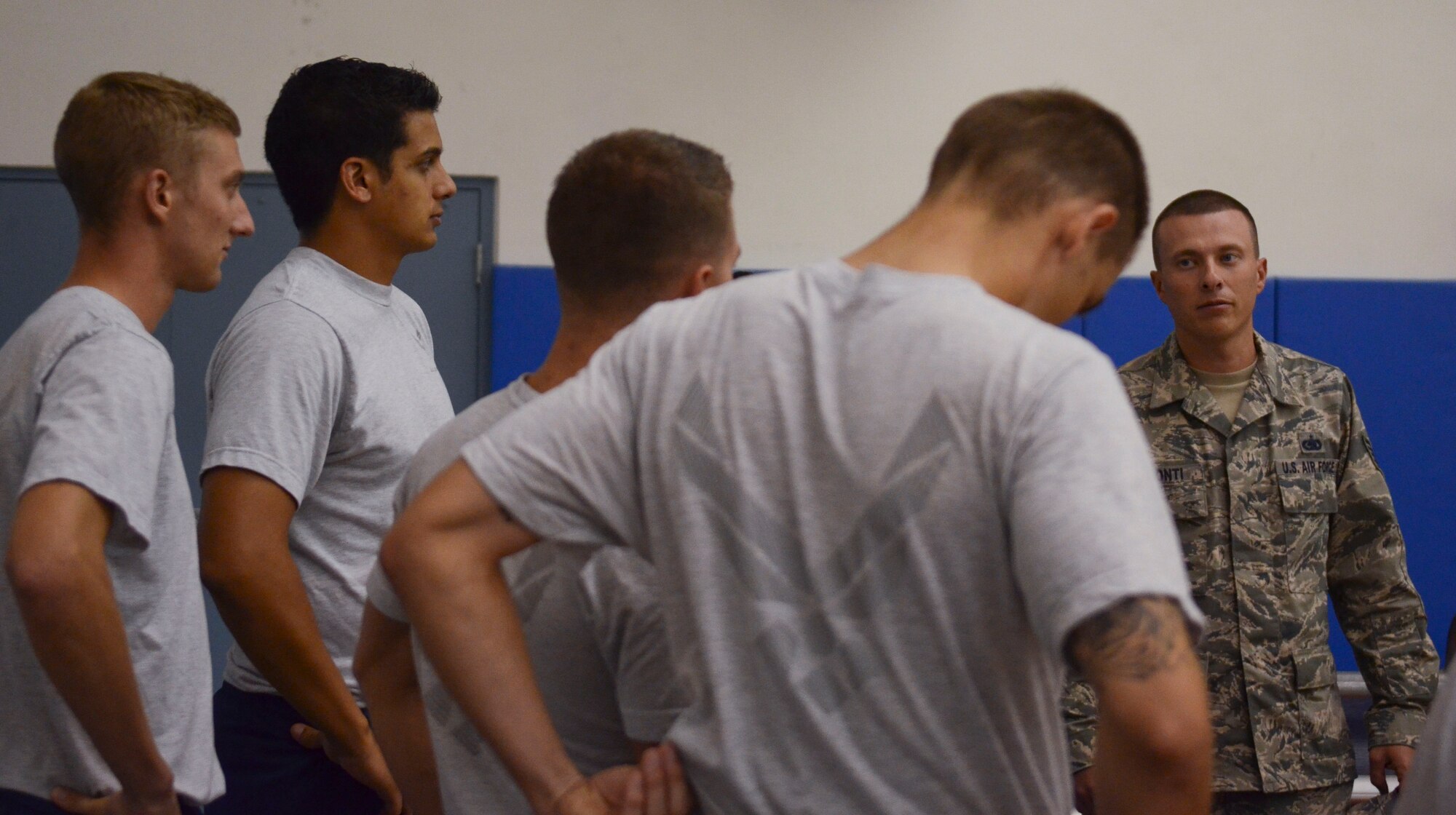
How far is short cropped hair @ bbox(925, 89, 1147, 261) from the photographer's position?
38.6 inches

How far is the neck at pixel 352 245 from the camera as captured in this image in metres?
1.70

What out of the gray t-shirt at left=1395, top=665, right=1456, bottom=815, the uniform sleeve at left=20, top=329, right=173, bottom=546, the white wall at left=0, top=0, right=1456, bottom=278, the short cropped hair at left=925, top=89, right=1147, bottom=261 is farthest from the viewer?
the white wall at left=0, top=0, right=1456, bottom=278

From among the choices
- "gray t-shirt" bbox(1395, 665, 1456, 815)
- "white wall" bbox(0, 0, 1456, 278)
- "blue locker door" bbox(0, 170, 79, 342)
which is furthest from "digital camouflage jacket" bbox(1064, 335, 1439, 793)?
"blue locker door" bbox(0, 170, 79, 342)

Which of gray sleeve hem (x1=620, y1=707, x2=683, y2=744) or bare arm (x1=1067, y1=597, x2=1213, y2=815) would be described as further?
gray sleeve hem (x1=620, y1=707, x2=683, y2=744)

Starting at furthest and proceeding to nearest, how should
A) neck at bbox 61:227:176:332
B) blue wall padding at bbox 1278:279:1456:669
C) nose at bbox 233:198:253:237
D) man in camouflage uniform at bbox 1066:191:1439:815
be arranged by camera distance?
1. blue wall padding at bbox 1278:279:1456:669
2. man in camouflage uniform at bbox 1066:191:1439:815
3. nose at bbox 233:198:253:237
4. neck at bbox 61:227:176:332

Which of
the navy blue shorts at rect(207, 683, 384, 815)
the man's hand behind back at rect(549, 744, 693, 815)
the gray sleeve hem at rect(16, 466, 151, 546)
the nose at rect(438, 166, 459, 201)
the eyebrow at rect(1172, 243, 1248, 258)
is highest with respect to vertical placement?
the nose at rect(438, 166, 459, 201)

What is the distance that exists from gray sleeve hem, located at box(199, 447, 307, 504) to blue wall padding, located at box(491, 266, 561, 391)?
7.80 feet

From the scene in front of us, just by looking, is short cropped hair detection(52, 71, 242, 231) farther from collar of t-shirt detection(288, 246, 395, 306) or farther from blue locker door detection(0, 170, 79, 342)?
blue locker door detection(0, 170, 79, 342)

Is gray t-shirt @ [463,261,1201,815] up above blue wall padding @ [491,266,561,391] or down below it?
above

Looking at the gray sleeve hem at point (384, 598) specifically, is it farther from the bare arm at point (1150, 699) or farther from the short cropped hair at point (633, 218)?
the bare arm at point (1150, 699)

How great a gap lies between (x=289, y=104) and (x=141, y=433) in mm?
655

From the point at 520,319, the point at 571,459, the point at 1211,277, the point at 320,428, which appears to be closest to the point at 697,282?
the point at 571,459

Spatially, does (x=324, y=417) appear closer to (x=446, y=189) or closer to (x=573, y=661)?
(x=446, y=189)

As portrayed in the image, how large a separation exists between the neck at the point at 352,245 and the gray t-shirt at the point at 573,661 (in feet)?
2.16
